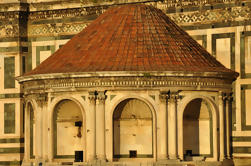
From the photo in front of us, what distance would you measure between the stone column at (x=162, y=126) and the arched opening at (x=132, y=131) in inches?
28.7

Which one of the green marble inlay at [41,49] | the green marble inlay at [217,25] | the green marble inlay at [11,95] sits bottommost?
the green marble inlay at [11,95]

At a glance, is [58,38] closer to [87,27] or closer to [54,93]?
[87,27]

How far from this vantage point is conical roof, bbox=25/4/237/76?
3906cm

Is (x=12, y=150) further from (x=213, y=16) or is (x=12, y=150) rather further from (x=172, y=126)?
(x=213, y=16)

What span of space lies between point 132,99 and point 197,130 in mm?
3241

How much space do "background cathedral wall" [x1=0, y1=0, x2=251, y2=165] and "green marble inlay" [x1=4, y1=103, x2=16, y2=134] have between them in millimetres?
100

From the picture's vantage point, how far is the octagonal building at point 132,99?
3872cm

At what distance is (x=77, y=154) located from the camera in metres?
40.4

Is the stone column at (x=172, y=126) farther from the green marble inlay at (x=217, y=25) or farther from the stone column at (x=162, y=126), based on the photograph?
the green marble inlay at (x=217, y=25)

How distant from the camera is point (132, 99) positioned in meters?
39.2

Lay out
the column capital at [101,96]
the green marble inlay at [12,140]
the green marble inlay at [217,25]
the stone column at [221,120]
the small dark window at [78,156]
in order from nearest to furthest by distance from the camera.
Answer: the column capital at [101,96]
the stone column at [221,120]
the small dark window at [78,156]
the green marble inlay at [217,25]
the green marble inlay at [12,140]

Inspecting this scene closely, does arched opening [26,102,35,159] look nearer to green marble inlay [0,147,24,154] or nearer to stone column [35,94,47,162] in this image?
stone column [35,94,47,162]

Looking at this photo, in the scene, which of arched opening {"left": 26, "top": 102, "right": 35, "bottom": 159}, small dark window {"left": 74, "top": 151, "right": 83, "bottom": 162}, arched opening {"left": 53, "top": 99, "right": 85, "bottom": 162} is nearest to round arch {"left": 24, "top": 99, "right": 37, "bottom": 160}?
arched opening {"left": 26, "top": 102, "right": 35, "bottom": 159}

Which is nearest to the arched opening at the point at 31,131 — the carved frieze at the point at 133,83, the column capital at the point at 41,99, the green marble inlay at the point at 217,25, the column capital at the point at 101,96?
the column capital at the point at 41,99
